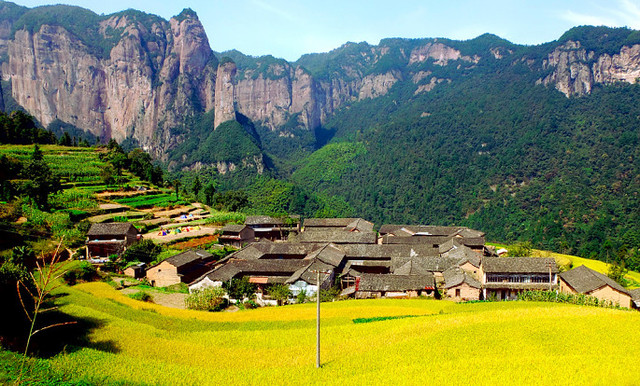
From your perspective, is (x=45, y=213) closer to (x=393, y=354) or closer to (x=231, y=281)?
(x=231, y=281)

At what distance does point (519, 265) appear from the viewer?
48156 mm

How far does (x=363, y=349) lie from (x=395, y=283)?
2228cm

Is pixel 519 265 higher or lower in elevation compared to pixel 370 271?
higher

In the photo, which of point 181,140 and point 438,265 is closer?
point 438,265

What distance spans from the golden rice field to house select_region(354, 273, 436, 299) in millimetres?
11047

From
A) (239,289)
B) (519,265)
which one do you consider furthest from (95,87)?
(519,265)

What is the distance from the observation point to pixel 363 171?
159m

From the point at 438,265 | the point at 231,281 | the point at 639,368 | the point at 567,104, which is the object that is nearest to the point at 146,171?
the point at 231,281

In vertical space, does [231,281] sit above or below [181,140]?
below

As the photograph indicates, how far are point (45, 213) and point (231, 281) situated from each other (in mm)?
30327

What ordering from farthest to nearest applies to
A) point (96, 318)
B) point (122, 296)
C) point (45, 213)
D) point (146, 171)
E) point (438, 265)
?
point (146, 171) → point (45, 213) → point (438, 265) → point (122, 296) → point (96, 318)

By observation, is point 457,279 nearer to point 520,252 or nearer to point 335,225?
point 520,252

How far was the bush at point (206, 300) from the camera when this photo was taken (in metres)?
39.5

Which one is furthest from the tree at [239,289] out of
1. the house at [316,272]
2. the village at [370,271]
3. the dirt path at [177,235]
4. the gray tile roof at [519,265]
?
the gray tile roof at [519,265]
